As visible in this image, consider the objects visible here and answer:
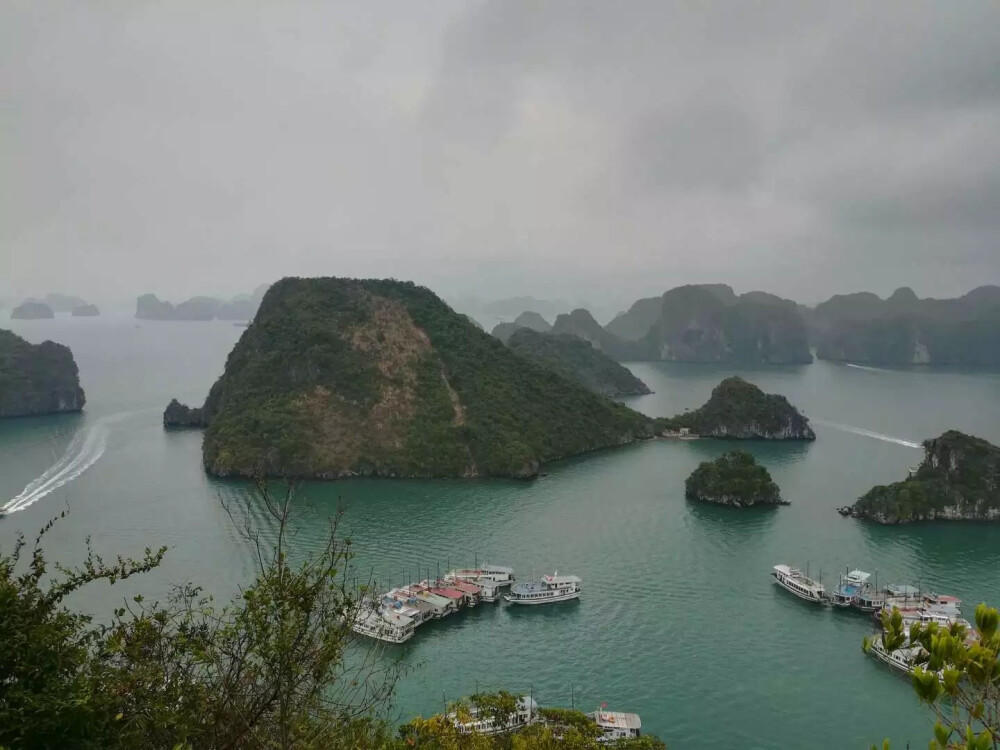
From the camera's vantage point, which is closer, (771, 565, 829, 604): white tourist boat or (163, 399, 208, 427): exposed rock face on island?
(771, 565, 829, 604): white tourist boat

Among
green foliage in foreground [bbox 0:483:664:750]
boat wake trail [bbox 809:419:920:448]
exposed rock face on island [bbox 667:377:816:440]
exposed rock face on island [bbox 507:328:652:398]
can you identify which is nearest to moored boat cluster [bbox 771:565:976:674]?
green foliage in foreground [bbox 0:483:664:750]

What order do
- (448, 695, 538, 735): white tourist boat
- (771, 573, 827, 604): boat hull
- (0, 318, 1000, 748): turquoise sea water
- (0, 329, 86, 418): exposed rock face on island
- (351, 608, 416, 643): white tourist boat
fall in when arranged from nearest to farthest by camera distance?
(448, 695, 538, 735): white tourist boat, (0, 318, 1000, 748): turquoise sea water, (351, 608, 416, 643): white tourist boat, (771, 573, 827, 604): boat hull, (0, 329, 86, 418): exposed rock face on island

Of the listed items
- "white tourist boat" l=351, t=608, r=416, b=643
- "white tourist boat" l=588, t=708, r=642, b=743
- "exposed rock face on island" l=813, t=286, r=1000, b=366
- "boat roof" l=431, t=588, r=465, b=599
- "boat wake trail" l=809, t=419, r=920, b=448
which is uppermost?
"exposed rock face on island" l=813, t=286, r=1000, b=366

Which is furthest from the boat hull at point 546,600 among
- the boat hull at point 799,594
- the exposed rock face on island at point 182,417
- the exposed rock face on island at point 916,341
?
the exposed rock face on island at point 916,341

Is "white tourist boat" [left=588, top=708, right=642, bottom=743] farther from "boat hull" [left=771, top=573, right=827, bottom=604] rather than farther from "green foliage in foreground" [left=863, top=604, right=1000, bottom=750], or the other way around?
"green foliage in foreground" [left=863, top=604, right=1000, bottom=750]

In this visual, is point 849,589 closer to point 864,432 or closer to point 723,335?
point 864,432

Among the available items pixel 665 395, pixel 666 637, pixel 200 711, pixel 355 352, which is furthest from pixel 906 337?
pixel 200 711

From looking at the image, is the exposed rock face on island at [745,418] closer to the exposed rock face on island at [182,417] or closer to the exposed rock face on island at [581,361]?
the exposed rock face on island at [581,361]
